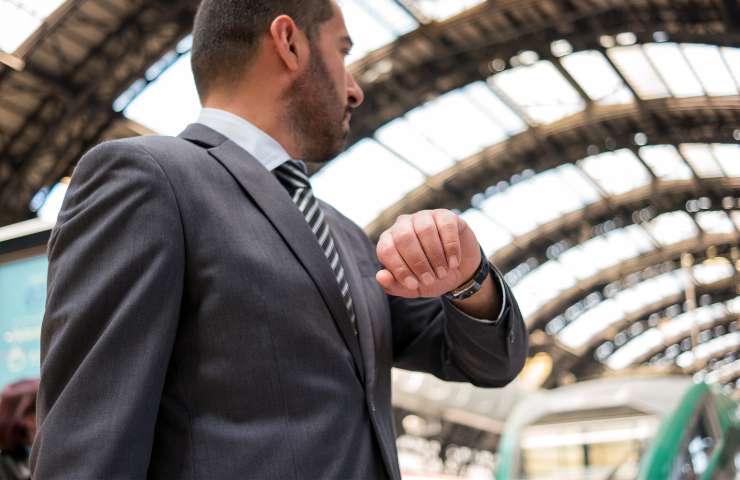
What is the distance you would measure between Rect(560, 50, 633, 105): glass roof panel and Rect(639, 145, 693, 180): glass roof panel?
134 inches

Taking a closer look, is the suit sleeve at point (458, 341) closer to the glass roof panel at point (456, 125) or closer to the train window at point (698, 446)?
the train window at point (698, 446)

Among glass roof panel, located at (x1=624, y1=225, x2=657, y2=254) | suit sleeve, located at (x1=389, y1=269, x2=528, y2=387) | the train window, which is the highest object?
suit sleeve, located at (x1=389, y1=269, x2=528, y2=387)

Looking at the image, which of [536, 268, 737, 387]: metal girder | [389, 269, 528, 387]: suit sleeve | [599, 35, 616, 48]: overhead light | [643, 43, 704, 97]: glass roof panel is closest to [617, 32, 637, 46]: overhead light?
[599, 35, 616, 48]: overhead light

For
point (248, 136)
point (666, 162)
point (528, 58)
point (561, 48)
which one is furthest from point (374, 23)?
point (248, 136)

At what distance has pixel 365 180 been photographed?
25.1 meters

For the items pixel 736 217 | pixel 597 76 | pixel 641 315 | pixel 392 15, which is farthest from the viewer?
pixel 641 315

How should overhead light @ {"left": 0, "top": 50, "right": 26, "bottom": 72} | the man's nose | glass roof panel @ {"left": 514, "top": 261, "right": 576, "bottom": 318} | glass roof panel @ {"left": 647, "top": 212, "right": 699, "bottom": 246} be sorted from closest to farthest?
the man's nose
overhead light @ {"left": 0, "top": 50, "right": 26, "bottom": 72}
glass roof panel @ {"left": 647, "top": 212, "right": 699, "bottom": 246}
glass roof panel @ {"left": 514, "top": 261, "right": 576, "bottom": 318}

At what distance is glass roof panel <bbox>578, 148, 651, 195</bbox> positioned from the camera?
29.6 m

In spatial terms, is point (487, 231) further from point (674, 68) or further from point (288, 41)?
point (288, 41)

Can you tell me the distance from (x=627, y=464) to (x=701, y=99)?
17.6m

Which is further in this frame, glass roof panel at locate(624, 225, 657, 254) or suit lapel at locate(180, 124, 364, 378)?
glass roof panel at locate(624, 225, 657, 254)

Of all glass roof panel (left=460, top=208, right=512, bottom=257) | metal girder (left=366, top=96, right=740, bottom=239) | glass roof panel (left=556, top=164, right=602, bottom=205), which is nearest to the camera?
metal girder (left=366, top=96, right=740, bottom=239)

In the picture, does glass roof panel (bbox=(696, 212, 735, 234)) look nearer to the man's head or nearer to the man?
the man's head

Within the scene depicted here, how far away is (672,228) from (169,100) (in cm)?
2410
